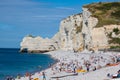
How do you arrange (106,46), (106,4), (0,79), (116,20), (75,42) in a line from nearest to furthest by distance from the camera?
(0,79) < (106,46) < (116,20) < (106,4) < (75,42)

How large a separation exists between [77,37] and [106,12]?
1991 cm

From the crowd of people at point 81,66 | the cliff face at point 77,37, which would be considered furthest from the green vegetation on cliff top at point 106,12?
the crowd of people at point 81,66

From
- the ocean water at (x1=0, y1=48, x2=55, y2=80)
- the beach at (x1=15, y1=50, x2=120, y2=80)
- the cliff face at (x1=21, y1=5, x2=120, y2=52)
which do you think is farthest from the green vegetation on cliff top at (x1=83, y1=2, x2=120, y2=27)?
the beach at (x1=15, y1=50, x2=120, y2=80)

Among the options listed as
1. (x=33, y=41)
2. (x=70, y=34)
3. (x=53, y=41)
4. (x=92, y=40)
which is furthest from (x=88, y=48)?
(x=33, y=41)

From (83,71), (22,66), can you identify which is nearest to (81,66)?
(83,71)

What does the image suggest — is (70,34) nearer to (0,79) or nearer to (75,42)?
(75,42)

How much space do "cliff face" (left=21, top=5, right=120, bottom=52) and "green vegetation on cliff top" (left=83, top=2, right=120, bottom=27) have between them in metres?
1.58

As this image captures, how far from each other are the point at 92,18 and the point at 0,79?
59.8 meters

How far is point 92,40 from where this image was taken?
97.5 m

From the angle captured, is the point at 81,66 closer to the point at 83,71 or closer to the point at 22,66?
the point at 83,71

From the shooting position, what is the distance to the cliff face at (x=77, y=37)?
95.4 metres

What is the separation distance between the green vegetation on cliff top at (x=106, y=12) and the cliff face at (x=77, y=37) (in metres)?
1.58

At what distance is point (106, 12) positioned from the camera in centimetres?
10600

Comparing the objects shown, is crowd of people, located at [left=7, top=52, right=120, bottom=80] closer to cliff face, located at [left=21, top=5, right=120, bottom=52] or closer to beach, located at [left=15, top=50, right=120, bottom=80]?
beach, located at [left=15, top=50, right=120, bottom=80]
